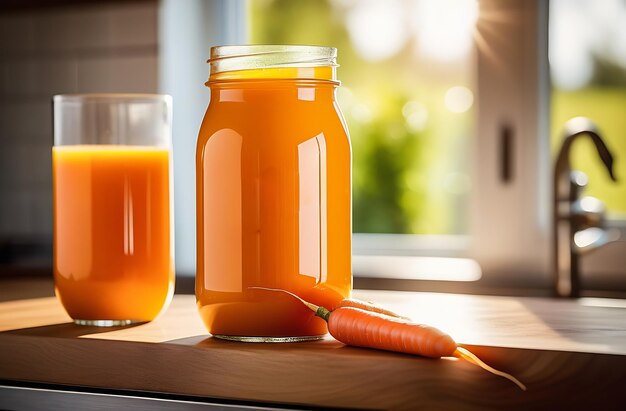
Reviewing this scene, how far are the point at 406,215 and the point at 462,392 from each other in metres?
1.92

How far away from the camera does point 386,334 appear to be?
2.67 feet

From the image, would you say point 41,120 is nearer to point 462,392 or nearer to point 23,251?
point 23,251

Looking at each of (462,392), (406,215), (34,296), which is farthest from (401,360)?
(406,215)

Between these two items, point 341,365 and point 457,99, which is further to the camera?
point 457,99

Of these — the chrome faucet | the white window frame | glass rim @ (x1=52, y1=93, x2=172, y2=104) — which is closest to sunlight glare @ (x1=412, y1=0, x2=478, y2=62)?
the white window frame

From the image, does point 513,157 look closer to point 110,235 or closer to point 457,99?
point 457,99

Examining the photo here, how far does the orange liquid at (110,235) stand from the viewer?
1.00 meters

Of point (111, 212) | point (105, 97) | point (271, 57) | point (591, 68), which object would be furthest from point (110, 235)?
point (591, 68)

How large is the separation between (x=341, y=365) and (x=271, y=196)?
0.57 feet

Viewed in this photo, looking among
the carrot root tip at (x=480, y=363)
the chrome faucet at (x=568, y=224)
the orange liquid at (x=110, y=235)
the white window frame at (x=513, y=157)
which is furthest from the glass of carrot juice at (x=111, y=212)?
the white window frame at (x=513, y=157)

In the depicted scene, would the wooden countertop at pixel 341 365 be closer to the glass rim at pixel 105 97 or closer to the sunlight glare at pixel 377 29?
the glass rim at pixel 105 97

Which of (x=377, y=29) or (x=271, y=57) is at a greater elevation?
(x=377, y=29)

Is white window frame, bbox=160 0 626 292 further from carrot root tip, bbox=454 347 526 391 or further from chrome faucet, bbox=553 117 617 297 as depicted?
carrot root tip, bbox=454 347 526 391

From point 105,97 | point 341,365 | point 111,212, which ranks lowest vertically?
point 341,365
